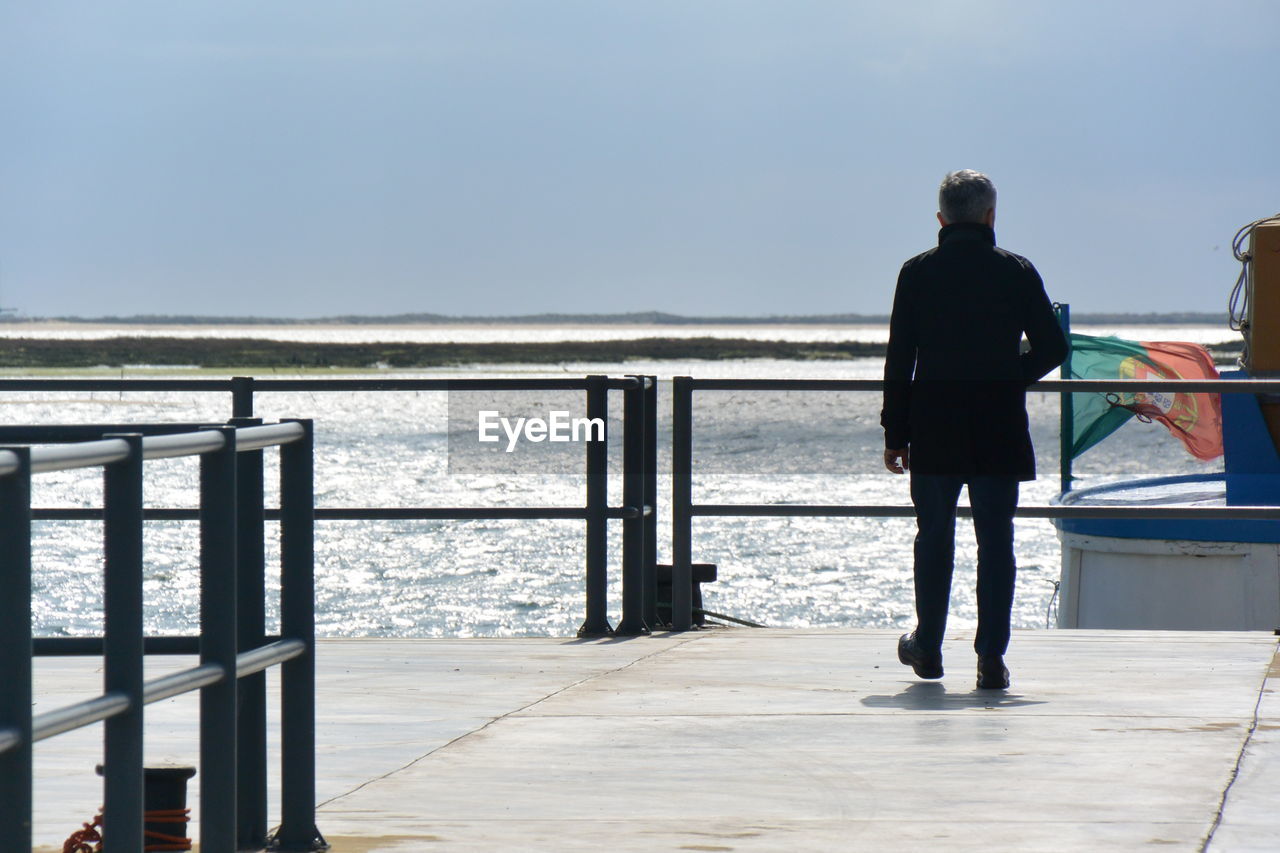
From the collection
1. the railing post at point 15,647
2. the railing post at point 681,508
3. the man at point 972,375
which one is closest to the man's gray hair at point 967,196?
the man at point 972,375

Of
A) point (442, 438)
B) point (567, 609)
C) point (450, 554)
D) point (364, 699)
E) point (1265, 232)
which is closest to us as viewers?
point (364, 699)

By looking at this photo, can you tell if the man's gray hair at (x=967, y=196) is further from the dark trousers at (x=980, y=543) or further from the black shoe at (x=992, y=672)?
the black shoe at (x=992, y=672)

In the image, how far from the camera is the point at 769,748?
468 centimetres

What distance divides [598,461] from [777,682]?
63.1 inches

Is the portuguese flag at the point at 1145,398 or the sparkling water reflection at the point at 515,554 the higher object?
the portuguese flag at the point at 1145,398

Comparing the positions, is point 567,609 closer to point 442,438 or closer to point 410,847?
point 410,847

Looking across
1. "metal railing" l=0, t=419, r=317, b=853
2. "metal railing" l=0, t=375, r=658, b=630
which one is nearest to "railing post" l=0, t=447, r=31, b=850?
"metal railing" l=0, t=419, r=317, b=853

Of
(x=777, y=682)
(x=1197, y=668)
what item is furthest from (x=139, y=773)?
(x=1197, y=668)

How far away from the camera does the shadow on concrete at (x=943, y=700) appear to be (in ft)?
17.4

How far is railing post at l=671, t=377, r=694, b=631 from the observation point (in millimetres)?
7168

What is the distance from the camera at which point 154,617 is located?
2430 centimetres

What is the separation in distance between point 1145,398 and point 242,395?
18.8 feet

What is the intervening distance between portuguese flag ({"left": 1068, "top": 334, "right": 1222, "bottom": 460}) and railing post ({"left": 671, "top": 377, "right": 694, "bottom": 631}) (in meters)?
3.70

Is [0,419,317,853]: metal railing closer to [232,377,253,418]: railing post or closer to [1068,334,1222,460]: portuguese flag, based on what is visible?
[232,377,253,418]: railing post
